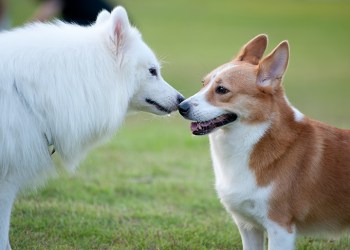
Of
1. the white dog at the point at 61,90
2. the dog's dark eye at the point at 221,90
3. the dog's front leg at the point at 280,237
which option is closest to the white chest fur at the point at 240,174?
the dog's front leg at the point at 280,237

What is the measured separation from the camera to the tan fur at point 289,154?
507cm

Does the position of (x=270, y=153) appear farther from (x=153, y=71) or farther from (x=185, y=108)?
(x=153, y=71)

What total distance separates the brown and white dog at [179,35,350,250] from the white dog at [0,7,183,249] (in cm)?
62

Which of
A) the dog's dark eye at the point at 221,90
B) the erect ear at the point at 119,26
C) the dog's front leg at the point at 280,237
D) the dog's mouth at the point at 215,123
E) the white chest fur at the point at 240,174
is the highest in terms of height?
the erect ear at the point at 119,26

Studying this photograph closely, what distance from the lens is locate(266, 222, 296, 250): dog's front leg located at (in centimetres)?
493

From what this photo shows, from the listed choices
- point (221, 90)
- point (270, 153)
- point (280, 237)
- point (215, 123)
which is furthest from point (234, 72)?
point (280, 237)

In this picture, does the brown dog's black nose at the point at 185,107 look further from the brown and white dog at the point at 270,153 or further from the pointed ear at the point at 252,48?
the pointed ear at the point at 252,48

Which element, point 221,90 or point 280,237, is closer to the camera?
point 280,237

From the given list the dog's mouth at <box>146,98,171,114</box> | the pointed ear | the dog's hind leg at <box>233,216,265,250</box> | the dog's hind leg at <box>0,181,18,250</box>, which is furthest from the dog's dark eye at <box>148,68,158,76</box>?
the dog's hind leg at <box>0,181,18,250</box>

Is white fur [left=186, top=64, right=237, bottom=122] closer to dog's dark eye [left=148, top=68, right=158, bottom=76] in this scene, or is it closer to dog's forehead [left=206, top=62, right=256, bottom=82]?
dog's forehead [left=206, top=62, right=256, bottom=82]

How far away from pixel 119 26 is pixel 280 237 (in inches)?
82.1

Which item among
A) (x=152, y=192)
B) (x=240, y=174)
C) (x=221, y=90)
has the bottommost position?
(x=152, y=192)

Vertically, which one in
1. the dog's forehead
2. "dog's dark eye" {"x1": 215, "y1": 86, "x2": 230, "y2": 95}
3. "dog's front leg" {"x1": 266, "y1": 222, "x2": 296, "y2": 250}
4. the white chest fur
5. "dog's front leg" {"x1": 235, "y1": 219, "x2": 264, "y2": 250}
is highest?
the dog's forehead

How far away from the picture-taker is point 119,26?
5363 millimetres
